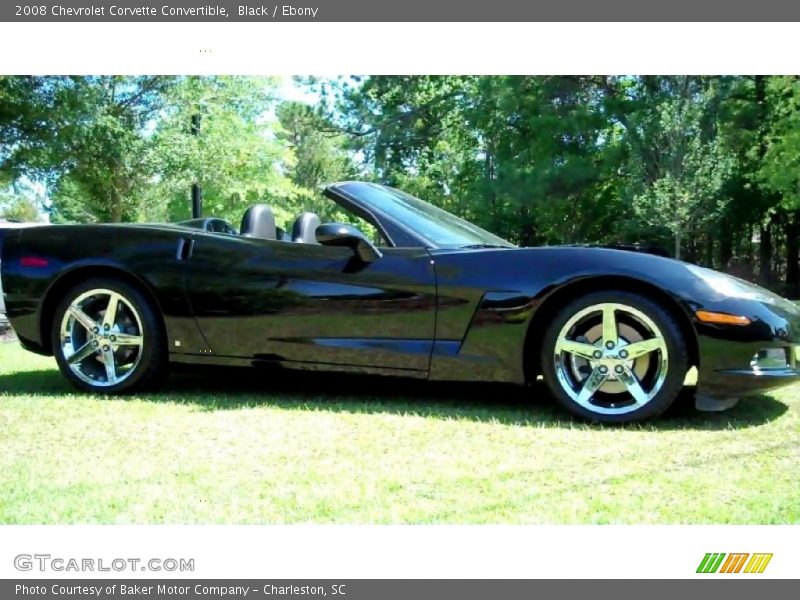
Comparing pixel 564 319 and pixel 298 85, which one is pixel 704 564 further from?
pixel 298 85

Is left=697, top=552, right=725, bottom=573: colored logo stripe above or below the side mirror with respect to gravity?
below

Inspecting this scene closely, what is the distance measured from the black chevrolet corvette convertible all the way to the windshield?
0.04 ft

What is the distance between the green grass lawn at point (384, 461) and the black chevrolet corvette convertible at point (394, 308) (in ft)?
0.77

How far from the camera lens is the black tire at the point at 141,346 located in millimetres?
4465

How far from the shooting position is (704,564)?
2018 millimetres

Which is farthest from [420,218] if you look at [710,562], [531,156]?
[531,156]

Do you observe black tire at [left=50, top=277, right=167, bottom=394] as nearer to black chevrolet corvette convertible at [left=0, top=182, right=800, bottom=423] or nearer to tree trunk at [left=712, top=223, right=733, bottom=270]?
black chevrolet corvette convertible at [left=0, top=182, right=800, bottom=423]

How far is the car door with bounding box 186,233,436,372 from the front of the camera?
3.94 meters

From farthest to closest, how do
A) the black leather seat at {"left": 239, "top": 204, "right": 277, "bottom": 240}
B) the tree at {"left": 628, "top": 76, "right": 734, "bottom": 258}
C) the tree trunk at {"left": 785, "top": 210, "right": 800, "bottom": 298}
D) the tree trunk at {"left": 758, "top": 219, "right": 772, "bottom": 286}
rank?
the tree trunk at {"left": 758, "top": 219, "right": 772, "bottom": 286}
the tree trunk at {"left": 785, "top": 210, "right": 800, "bottom": 298}
the tree at {"left": 628, "top": 76, "right": 734, "bottom": 258}
the black leather seat at {"left": 239, "top": 204, "right": 277, "bottom": 240}

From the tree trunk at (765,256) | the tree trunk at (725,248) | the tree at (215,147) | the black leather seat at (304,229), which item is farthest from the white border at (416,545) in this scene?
the tree trunk at (765,256)

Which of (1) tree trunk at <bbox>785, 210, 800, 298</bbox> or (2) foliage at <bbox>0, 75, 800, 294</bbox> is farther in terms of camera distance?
(1) tree trunk at <bbox>785, 210, 800, 298</bbox>

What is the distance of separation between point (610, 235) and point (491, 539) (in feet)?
75.4

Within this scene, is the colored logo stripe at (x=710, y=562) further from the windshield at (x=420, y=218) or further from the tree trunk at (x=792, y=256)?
the tree trunk at (x=792, y=256)

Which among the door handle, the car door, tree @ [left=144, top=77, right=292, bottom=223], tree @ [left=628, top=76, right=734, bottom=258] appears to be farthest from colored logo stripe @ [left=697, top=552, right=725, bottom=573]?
tree @ [left=628, top=76, right=734, bottom=258]
